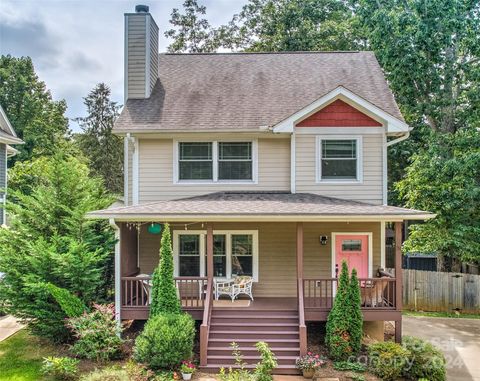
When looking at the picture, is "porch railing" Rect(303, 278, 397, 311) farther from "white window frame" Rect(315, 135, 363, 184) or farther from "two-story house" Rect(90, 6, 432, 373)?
"white window frame" Rect(315, 135, 363, 184)

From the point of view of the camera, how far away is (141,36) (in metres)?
14.5

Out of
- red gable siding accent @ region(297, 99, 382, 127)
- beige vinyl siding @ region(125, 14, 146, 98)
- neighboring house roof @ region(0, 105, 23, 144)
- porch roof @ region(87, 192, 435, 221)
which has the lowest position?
porch roof @ region(87, 192, 435, 221)

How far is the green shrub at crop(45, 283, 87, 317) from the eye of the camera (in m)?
9.83

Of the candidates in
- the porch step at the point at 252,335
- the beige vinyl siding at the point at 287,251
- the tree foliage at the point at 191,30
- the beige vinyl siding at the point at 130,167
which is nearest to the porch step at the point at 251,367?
the porch step at the point at 252,335

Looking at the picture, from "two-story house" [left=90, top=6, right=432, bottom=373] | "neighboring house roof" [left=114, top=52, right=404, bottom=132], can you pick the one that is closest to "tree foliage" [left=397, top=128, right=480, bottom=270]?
"neighboring house roof" [left=114, top=52, right=404, bottom=132]

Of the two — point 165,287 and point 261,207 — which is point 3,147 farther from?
point 261,207

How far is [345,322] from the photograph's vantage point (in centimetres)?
997

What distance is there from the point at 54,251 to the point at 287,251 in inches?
254

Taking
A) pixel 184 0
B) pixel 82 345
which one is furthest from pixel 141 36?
pixel 184 0

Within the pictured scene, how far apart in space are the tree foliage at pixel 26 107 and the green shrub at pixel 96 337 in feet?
81.5

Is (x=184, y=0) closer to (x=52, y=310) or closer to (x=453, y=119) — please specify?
(x=453, y=119)

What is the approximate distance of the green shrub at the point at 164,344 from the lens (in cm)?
909

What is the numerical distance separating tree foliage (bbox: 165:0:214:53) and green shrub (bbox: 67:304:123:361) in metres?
22.7

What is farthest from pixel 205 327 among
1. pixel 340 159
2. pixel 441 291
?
pixel 441 291
